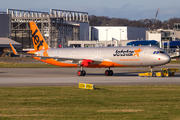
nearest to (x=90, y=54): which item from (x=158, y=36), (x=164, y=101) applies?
(x=164, y=101)

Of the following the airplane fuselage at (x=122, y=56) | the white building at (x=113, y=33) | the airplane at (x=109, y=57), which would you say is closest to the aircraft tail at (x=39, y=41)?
the airplane at (x=109, y=57)

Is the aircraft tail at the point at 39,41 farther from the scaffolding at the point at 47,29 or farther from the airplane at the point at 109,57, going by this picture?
the scaffolding at the point at 47,29

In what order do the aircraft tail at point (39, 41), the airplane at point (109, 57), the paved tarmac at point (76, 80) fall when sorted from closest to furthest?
1. the paved tarmac at point (76, 80)
2. the airplane at point (109, 57)
3. the aircraft tail at point (39, 41)

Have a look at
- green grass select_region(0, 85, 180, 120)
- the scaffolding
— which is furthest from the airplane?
the scaffolding

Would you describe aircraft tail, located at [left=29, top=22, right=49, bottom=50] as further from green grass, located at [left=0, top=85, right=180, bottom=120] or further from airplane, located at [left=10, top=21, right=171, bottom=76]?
green grass, located at [left=0, top=85, right=180, bottom=120]

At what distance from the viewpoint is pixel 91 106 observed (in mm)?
17078

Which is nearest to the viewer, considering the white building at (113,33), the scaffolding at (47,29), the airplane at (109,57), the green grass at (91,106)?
the green grass at (91,106)

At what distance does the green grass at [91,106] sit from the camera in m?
14.5

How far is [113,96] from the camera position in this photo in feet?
68.4

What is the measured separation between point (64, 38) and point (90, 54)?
96.7m

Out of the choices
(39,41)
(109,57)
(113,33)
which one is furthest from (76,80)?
(113,33)

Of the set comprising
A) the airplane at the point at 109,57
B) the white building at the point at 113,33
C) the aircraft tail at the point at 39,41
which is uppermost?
the white building at the point at 113,33

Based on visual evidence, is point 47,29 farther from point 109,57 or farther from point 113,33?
point 109,57

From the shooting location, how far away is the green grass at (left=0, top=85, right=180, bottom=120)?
14.5m
